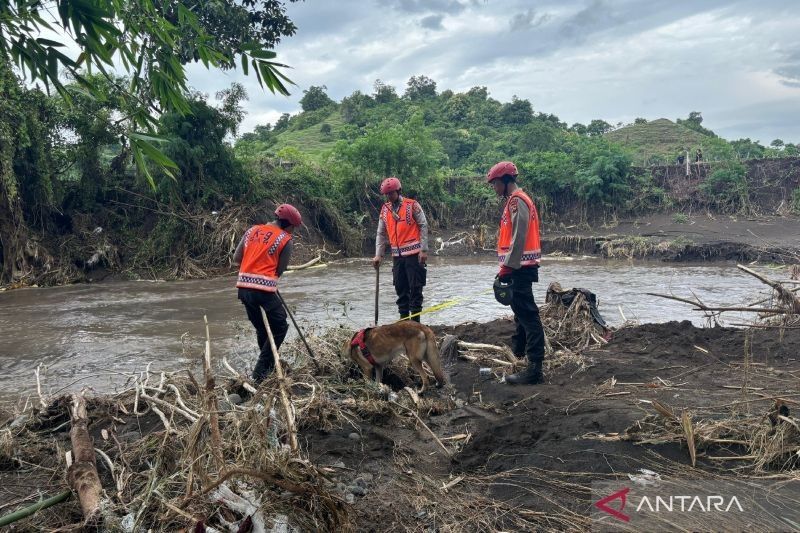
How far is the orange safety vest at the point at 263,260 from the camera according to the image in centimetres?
609

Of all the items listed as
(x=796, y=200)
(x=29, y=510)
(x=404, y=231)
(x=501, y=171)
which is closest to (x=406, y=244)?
(x=404, y=231)

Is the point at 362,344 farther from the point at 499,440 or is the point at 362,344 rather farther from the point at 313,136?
the point at 313,136

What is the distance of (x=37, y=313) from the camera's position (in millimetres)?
11594

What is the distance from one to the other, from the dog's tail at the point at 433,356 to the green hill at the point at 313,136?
128 feet

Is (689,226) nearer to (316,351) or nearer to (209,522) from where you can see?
(316,351)

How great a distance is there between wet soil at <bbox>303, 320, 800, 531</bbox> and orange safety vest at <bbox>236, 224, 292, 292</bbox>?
85.5 inches

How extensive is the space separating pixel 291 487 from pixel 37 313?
11.3m

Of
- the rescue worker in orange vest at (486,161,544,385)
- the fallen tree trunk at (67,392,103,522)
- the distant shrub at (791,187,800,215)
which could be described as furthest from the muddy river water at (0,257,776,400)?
the distant shrub at (791,187,800,215)

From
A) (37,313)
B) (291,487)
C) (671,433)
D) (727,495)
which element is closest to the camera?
(291,487)

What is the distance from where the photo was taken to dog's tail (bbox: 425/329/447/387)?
592 cm

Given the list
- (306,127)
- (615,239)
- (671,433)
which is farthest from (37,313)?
(306,127)

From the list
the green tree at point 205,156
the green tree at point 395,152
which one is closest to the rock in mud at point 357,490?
the green tree at point 205,156

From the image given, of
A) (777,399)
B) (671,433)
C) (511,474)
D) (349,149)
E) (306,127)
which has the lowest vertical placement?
(511,474)

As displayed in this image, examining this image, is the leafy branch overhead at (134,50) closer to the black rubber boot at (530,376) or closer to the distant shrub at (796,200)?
the black rubber boot at (530,376)
